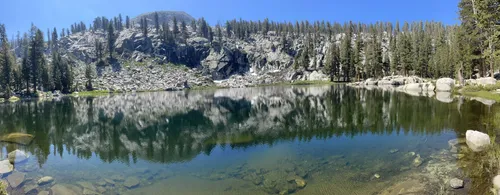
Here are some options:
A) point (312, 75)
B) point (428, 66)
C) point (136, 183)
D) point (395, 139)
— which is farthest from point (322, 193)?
point (312, 75)

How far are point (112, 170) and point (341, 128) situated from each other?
20.0m

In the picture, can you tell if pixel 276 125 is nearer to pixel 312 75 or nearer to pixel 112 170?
pixel 112 170

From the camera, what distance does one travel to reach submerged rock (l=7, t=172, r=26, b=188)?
14988 millimetres

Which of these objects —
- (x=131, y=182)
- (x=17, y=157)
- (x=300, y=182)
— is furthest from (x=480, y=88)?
(x=17, y=157)

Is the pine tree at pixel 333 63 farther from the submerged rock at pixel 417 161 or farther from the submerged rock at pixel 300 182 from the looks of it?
the submerged rock at pixel 300 182

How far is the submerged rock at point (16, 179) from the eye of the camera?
49.2 feet

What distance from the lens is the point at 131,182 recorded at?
15.2m

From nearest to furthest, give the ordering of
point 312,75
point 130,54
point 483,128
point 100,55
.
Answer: point 483,128 → point 312,75 → point 100,55 → point 130,54

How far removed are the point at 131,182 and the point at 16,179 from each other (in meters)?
6.77

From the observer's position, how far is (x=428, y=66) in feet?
351

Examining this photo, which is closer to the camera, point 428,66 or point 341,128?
point 341,128

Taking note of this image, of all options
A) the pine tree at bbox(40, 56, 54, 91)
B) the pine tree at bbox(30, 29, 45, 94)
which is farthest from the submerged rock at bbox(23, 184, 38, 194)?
the pine tree at bbox(40, 56, 54, 91)

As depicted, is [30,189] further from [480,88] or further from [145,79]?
[145,79]

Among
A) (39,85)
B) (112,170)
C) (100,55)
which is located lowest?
(112,170)
